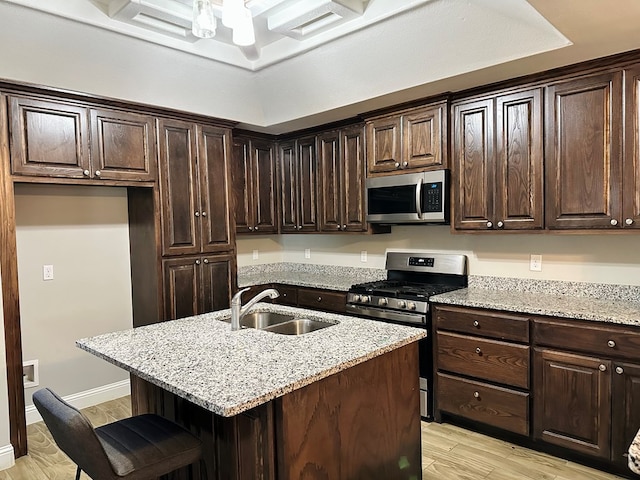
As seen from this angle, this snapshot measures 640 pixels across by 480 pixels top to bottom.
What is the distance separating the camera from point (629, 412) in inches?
95.4

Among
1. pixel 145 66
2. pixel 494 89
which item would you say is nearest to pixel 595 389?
pixel 494 89

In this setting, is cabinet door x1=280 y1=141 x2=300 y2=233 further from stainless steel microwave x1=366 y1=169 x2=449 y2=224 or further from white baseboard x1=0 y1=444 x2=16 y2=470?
white baseboard x1=0 y1=444 x2=16 y2=470

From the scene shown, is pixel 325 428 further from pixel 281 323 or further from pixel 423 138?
pixel 423 138

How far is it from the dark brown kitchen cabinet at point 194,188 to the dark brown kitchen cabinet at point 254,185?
27 cm

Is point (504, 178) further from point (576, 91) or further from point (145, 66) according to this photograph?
point (145, 66)

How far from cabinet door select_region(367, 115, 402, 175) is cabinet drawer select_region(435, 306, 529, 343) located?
4.05 feet

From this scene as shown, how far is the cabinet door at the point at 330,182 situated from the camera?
416 cm

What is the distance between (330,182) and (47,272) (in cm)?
246

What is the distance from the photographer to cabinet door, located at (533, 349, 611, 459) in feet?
8.22

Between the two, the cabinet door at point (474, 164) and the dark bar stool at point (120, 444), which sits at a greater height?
the cabinet door at point (474, 164)

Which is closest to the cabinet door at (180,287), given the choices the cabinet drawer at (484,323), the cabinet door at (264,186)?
the cabinet door at (264,186)

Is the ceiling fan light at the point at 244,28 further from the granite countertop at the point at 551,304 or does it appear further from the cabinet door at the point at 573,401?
the cabinet door at the point at 573,401

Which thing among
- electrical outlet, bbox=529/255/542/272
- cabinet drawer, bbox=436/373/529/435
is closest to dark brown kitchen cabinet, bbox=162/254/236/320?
cabinet drawer, bbox=436/373/529/435

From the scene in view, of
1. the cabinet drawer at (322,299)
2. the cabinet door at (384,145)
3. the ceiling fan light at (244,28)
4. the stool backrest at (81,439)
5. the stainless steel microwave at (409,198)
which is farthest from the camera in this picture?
the cabinet drawer at (322,299)
